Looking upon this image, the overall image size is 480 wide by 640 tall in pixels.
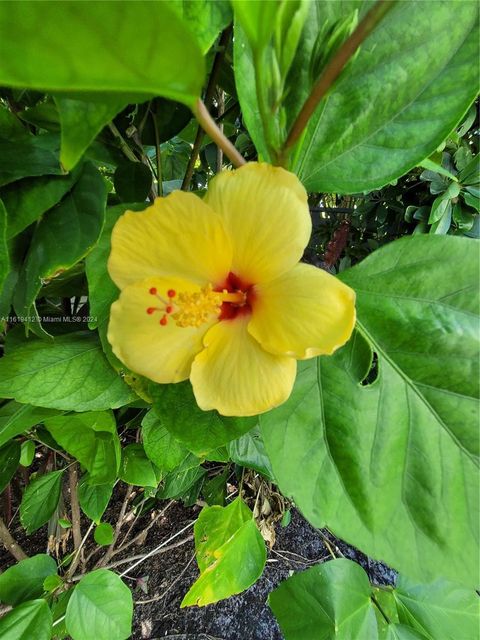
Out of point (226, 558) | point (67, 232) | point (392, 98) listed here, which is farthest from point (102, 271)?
point (226, 558)

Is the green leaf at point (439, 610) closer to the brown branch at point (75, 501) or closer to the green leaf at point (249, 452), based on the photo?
the green leaf at point (249, 452)

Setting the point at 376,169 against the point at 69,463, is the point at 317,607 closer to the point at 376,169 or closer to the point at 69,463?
the point at 69,463

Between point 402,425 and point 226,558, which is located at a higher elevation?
point 402,425

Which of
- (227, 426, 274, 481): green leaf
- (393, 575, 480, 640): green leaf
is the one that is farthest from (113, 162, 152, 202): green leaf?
(393, 575, 480, 640): green leaf

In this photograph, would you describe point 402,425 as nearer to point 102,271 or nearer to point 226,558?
point 102,271

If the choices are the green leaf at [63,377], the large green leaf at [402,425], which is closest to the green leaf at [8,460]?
the green leaf at [63,377]

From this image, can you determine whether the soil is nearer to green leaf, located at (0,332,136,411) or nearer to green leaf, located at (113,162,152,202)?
green leaf, located at (0,332,136,411)
